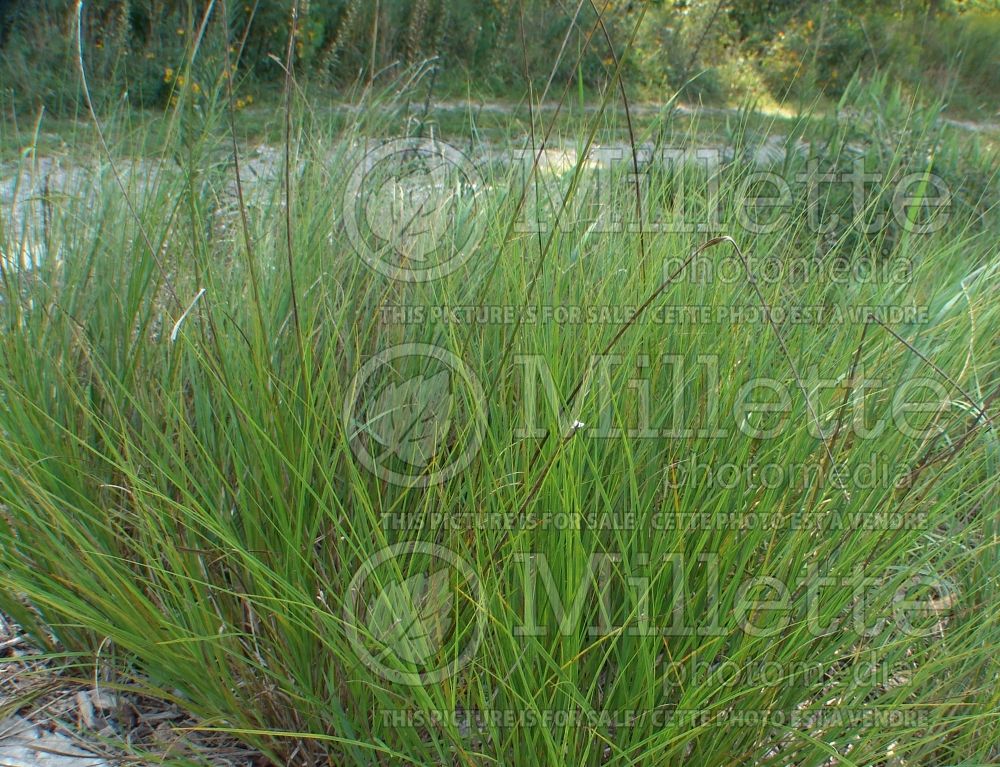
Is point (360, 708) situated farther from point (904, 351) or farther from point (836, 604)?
point (904, 351)

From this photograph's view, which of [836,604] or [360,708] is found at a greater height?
[836,604]

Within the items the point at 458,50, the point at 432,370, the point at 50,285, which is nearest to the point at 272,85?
the point at 458,50

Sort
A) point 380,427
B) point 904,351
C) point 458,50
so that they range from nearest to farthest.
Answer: point 380,427 → point 904,351 → point 458,50

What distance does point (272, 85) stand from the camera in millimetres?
7766

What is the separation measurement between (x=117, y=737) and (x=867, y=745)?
1.17m
